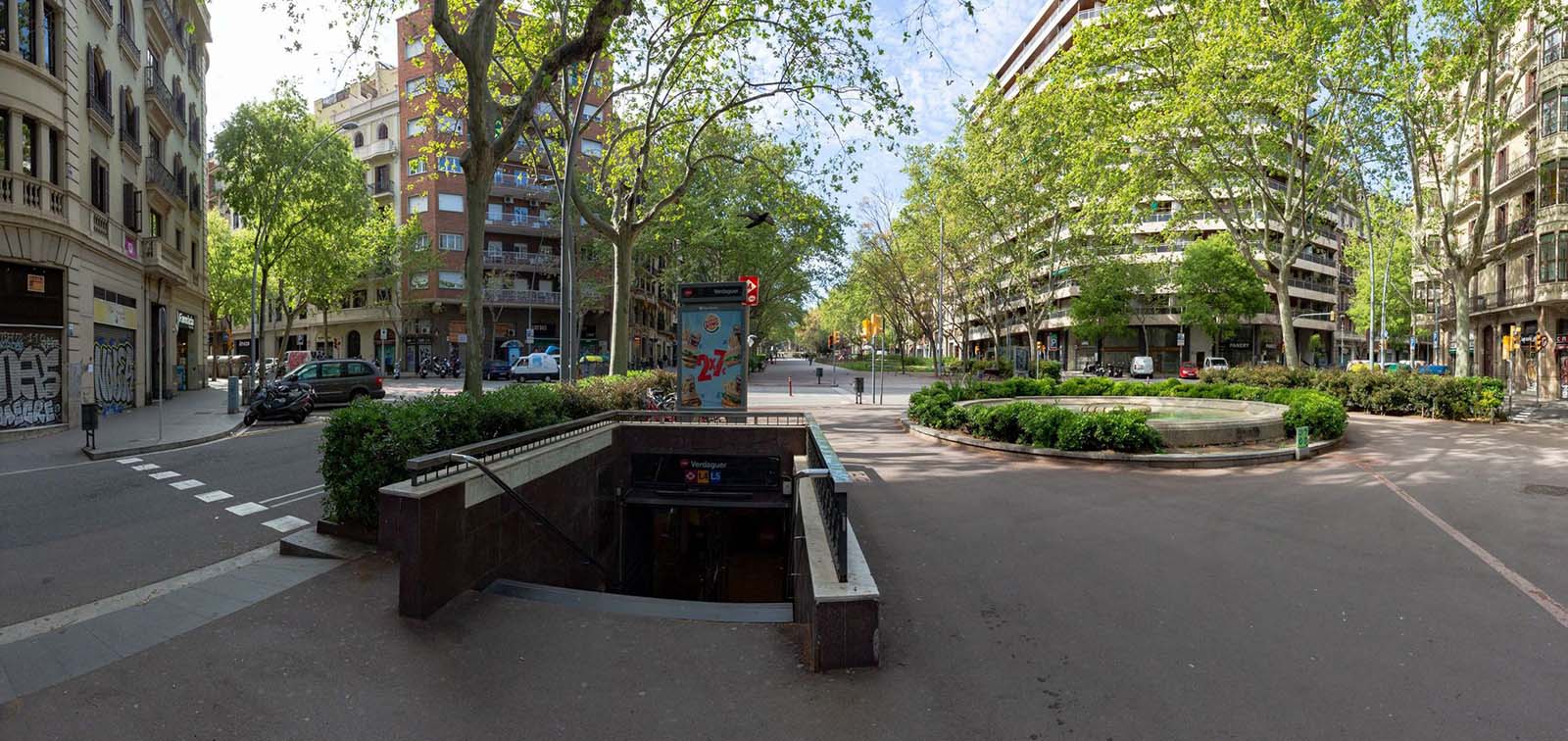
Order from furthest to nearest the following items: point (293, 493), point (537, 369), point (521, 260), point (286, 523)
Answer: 1. point (521, 260)
2. point (537, 369)
3. point (293, 493)
4. point (286, 523)

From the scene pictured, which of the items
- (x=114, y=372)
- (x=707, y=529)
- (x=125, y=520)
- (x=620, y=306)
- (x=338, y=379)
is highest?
(x=620, y=306)

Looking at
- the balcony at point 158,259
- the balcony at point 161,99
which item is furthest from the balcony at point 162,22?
the balcony at point 158,259

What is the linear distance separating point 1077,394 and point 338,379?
75.2ft

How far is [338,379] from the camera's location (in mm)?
A: 21938

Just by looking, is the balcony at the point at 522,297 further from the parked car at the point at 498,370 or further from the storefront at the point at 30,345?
the storefront at the point at 30,345

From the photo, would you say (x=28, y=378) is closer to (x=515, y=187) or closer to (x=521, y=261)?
(x=521, y=261)

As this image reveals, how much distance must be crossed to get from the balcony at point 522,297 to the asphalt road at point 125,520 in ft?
112

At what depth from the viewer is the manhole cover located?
8453 millimetres

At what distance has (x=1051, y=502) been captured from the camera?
8.07m

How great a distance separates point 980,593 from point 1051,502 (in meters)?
3.42

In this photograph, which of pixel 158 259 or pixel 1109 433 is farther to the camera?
pixel 158 259

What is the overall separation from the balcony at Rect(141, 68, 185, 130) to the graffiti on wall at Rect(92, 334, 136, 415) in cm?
828

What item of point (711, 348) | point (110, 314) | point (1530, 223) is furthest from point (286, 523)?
point (1530, 223)

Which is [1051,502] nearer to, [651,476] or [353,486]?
[651,476]
